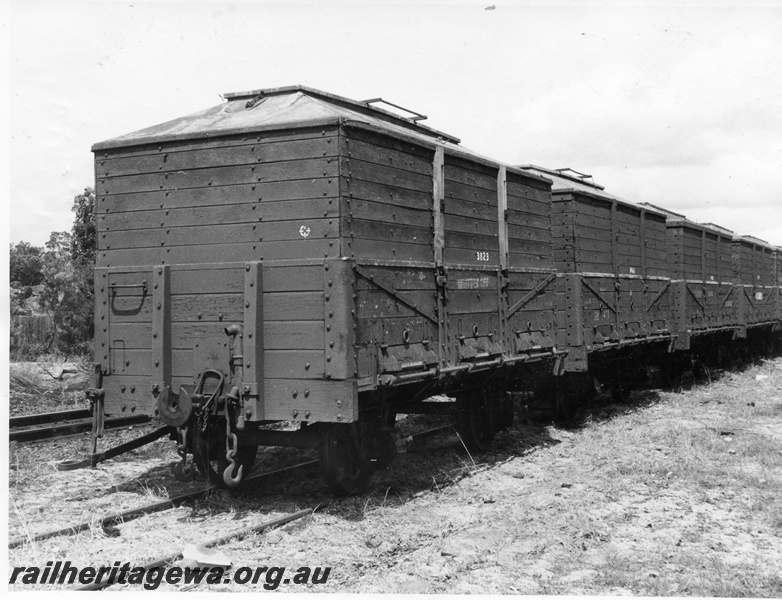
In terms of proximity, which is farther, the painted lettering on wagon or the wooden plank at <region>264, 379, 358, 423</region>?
the painted lettering on wagon

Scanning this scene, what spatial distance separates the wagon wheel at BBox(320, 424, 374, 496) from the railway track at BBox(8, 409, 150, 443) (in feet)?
9.38

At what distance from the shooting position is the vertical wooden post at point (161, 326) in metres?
6.37

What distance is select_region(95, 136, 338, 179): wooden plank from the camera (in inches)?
237

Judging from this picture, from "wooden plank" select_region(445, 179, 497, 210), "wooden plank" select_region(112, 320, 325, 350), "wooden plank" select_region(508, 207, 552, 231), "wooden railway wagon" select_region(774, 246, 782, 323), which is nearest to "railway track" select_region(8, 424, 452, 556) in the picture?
"wooden plank" select_region(112, 320, 325, 350)

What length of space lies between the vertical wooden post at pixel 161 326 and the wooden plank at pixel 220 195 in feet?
1.87

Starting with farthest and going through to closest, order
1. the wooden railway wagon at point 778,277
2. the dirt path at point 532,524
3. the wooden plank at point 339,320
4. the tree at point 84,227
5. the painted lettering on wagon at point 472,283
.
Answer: the wooden railway wagon at point 778,277, the tree at point 84,227, the painted lettering on wagon at point 472,283, the wooden plank at point 339,320, the dirt path at point 532,524

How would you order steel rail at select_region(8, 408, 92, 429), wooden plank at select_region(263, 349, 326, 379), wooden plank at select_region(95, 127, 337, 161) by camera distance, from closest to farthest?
1. wooden plank at select_region(263, 349, 326, 379)
2. wooden plank at select_region(95, 127, 337, 161)
3. steel rail at select_region(8, 408, 92, 429)

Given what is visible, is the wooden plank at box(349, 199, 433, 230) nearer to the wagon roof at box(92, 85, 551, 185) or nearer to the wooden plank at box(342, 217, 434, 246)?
the wooden plank at box(342, 217, 434, 246)

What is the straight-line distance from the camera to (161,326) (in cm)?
638

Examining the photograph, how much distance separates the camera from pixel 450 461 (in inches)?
341

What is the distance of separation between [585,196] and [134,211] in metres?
6.91

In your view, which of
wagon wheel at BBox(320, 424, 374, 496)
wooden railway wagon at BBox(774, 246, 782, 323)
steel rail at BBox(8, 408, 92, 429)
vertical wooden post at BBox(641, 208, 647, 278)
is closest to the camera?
wagon wheel at BBox(320, 424, 374, 496)

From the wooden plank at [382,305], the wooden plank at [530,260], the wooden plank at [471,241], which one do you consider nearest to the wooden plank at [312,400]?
the wooden plank at [382,305]
